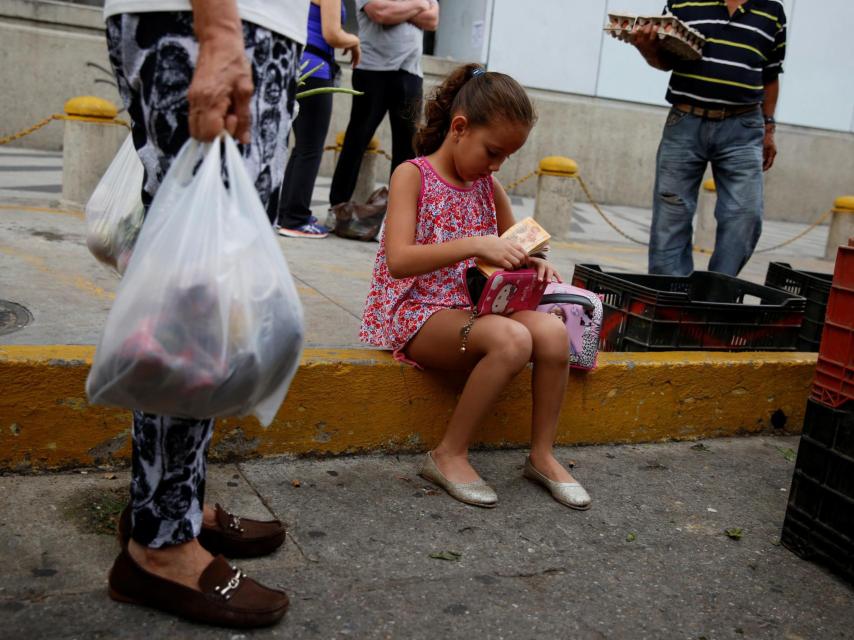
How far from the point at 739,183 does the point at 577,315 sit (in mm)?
1861

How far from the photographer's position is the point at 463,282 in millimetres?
2992

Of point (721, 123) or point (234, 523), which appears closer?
point (234, 523)

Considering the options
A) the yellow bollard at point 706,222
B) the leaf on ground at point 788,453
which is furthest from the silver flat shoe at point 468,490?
the yellow bollard at point 706,222

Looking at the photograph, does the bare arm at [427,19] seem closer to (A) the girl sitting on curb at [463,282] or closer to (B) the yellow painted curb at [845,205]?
(A) the girl sitting on curb at [463,282]

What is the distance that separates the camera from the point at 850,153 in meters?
13.2

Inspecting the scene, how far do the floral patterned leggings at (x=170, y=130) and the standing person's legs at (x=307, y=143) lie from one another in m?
3.67

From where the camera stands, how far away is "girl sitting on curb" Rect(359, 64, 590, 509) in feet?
9.05

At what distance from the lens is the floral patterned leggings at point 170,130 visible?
179 cm

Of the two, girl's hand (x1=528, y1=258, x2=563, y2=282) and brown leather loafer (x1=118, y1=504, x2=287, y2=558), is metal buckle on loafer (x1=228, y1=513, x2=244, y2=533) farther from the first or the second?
girl's hand (x1=528, y1=258, x2=563, y2=282)

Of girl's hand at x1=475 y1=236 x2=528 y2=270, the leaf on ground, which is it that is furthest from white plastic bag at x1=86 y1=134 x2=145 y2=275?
the leaf on ground

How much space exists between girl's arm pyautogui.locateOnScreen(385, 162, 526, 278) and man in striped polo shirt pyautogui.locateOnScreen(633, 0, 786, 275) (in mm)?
1911

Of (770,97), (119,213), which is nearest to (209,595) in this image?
(119,213)

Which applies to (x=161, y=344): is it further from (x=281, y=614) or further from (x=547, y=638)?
(x=547, y=638)

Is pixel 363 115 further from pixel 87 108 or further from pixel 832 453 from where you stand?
pixel 832 453
